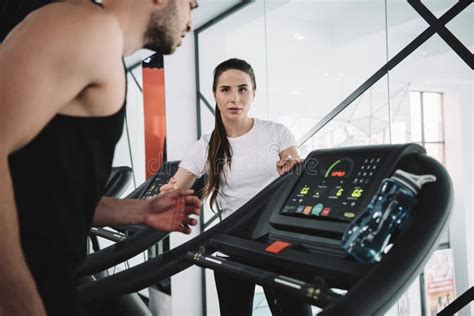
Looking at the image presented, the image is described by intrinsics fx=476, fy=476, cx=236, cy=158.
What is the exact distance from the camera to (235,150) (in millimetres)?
2391

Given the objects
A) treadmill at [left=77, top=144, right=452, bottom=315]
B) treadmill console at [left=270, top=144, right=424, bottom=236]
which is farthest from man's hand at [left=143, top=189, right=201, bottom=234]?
treadmill console at [left=270, top=144, right=424, bottom=236]

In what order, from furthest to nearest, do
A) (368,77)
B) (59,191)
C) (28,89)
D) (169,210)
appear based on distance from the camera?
1. (368,77)
2. (169,210)
3. (59,191)
4. (28,89)

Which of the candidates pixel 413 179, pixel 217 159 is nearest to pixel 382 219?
pixel 413 179

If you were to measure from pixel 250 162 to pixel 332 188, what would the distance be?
1054mm

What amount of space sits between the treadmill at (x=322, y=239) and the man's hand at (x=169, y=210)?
99 mm

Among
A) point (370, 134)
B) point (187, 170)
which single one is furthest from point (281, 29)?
point (187, 170)

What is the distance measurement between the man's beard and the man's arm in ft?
0.81

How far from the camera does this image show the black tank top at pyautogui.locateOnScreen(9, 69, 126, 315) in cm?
93

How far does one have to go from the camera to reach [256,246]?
49.8 inches

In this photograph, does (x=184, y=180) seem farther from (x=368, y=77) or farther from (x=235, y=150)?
(x=368, y=77)

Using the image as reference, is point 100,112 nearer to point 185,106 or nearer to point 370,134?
point 370,134

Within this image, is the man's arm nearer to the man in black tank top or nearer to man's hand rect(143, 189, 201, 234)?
the man in black tank top

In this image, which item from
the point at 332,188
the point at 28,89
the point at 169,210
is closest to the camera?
the point at 28,89

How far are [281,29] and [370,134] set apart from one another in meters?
1.30
